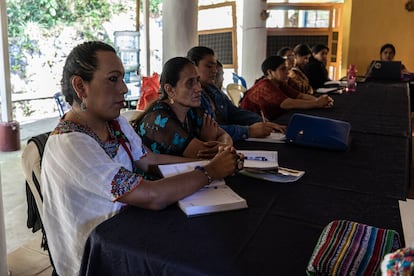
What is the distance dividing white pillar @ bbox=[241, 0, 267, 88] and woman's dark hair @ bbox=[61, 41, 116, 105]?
16.5 ft

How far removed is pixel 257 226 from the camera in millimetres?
1036

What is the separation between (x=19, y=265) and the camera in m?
2.14

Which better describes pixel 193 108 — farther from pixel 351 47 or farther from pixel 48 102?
pixel 351 47

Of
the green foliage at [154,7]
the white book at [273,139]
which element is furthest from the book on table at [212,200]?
the green foliage at [154,7]

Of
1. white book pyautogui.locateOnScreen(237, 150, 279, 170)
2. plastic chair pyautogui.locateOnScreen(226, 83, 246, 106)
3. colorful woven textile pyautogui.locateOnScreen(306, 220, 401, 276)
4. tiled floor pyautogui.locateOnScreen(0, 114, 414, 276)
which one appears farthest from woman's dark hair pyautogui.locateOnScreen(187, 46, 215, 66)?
plastic chair pyautogui.locateOnScreen(226, 83, 246, 106)

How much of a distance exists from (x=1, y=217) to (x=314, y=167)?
140cm

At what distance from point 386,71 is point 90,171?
5.29m

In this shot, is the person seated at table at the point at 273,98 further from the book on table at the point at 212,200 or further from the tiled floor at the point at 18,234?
the book on table at the point at 212,200

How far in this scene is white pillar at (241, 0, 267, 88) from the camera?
5.99m

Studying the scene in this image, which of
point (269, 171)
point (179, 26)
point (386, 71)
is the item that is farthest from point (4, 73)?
point (386, 71)

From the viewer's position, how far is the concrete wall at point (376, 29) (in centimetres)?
695

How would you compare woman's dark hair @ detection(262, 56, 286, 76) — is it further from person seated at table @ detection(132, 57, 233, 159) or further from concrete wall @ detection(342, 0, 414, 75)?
concrete wall @ detection(342, 0, 414, 75)

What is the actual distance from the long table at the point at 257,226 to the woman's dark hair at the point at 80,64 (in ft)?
1.35

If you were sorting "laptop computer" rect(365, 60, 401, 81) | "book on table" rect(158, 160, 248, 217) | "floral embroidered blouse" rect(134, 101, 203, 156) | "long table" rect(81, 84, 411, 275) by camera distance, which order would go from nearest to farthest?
"long table" rect(81, 84, 411, 275)
"book on table" rect(158, 160, 248, 217)
"floral embroidered blouse" rect(134, 101, 203, 156)
"laptop computer" rect(365, 60, 401, 81)
